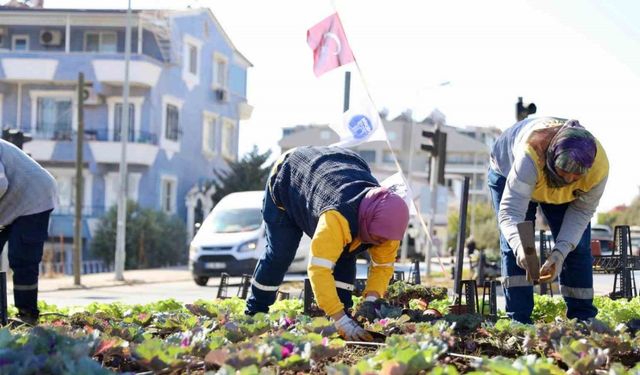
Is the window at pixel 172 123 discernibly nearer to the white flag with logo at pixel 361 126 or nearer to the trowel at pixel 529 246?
the white flag with logo at pixel 361 126

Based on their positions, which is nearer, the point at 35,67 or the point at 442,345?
the point at 442,345

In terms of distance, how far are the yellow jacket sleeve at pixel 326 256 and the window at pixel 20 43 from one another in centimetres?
3952

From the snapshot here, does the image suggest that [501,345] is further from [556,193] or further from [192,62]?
[192,62]

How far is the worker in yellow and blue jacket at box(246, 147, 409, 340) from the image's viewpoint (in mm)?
5406

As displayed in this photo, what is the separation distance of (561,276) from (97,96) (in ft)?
117

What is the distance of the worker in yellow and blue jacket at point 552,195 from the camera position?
5.43m

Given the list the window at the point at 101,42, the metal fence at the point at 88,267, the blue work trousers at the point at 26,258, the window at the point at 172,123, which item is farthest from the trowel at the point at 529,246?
the window at the point at 101,42

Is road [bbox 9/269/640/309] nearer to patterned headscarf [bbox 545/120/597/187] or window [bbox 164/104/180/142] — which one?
patterned headscarf [bbox 545/120/597/187]

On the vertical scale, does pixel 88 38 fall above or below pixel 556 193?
above

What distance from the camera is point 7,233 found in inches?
274

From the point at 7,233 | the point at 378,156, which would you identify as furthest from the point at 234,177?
the point at 378,156

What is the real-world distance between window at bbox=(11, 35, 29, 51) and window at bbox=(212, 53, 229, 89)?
9.22 m

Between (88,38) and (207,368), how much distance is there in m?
39.9

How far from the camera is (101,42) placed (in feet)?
137
